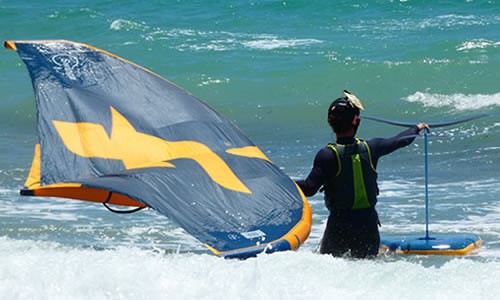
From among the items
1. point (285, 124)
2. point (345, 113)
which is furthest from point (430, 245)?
point (285, 124)

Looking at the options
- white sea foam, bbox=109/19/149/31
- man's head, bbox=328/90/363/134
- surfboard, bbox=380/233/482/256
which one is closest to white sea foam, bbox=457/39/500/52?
white sea foam, bbox=109/19/149/31

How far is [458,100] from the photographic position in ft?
54.4

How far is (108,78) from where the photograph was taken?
7.12 metres

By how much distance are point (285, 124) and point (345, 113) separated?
9.72m

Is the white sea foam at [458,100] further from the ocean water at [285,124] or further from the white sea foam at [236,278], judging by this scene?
the white sea foam at [236,278]

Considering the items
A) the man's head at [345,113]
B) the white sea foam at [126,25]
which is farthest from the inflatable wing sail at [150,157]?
the white sea foam at [126,25]

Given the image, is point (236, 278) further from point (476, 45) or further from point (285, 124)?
point (476, 45)

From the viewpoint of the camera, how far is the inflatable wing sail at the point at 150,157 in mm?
6020

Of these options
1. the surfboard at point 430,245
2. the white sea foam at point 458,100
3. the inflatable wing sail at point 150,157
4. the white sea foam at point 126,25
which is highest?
the inflatable wing sail at point 150,157

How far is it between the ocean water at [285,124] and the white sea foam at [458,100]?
0.11 feet

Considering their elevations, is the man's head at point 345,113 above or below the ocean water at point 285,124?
above

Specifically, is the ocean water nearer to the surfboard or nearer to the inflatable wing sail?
the surfboard

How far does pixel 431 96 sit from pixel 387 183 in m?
6.52

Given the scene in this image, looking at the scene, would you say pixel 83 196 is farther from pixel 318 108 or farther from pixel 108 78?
pixel 318 108
